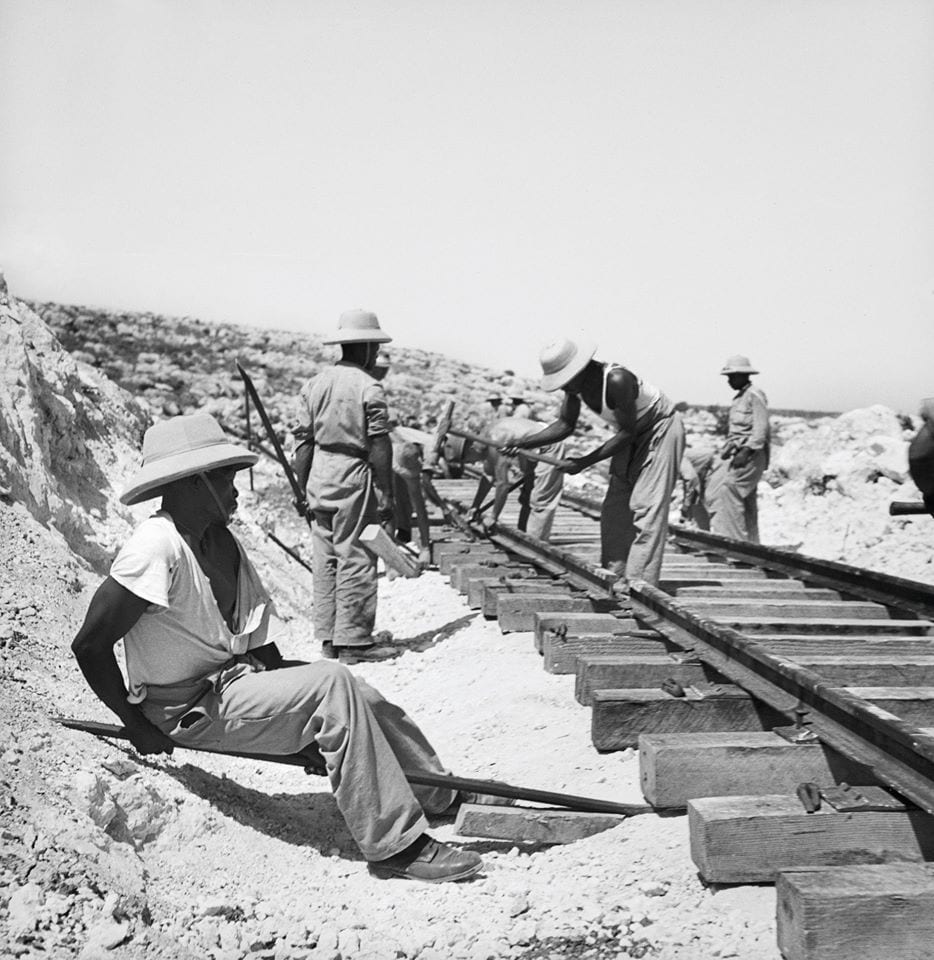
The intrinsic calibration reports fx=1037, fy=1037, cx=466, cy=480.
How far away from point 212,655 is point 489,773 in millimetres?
1341

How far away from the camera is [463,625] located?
21.4 ft

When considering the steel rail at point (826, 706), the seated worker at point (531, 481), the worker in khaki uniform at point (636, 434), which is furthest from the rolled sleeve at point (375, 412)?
the seated worker at point (531, 481)

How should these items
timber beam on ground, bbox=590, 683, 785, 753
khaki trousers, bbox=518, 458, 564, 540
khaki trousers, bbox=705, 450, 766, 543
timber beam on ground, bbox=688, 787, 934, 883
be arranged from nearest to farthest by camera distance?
1. timber beam on ground, bbox=688, 787, 934, 883
2. timber beam on ground, bbox=590, 683, 785, 753
3. khaki trousers, bbox=518, 458, 564, 540
4. khaki trousers, bbox=705, 450, 766, 543

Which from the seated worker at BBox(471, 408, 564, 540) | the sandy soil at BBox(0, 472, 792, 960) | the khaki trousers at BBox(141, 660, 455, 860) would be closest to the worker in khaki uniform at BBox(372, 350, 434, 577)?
the seated worker at BBox(471, 408, 564, 540)

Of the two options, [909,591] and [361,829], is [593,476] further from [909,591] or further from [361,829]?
[361,829]

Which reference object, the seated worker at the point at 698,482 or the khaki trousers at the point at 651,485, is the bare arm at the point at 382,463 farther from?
the seated worker at the point at 698,482

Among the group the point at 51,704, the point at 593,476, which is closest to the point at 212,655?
the point at 51,704

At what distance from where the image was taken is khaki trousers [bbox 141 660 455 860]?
3.21 metres

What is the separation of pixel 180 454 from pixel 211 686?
0.75m

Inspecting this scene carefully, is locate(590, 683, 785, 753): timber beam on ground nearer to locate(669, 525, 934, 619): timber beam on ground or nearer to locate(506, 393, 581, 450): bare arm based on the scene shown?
locate(669, 525, 934, 619): timber beam on ground

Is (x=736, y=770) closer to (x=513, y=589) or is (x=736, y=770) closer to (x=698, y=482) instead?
(x=513, y=589)

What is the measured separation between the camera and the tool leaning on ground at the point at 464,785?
11.1ft

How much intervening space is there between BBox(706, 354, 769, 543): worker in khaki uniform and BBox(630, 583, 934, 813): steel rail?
206 inches

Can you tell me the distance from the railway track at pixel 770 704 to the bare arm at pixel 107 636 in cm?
167
